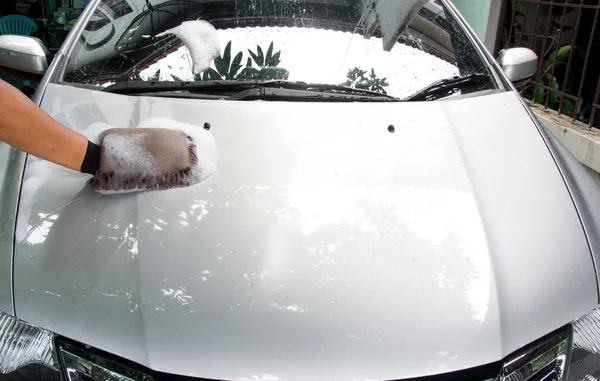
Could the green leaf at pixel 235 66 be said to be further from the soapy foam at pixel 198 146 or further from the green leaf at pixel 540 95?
the green leaf at pixel 540 95

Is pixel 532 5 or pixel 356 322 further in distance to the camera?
pixel 532 5

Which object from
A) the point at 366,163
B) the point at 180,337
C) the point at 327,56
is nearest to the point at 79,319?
the point at 180,337

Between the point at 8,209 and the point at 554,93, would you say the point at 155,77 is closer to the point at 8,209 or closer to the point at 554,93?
the point at 8,209

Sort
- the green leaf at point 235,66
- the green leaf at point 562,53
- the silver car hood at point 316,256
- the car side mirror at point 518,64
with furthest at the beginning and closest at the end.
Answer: the green leaf at point 562,53 → the car side mirror at point 518,64 → the green leaf at point 235,66 → the silver car hood at point 316,256

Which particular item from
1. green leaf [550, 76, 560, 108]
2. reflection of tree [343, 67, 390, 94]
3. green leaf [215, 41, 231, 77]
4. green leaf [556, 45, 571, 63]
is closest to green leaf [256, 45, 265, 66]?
green leaf [215, 41, 231, 77]

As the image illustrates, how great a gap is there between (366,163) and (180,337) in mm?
719

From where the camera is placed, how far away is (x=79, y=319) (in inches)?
49.8

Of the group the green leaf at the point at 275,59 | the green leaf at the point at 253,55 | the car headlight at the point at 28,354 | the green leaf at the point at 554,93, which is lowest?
the car headlight at the point at 28,354

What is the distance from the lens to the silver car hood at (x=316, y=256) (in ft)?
3.95

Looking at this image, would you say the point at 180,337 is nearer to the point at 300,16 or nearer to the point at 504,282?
the point at 504,282

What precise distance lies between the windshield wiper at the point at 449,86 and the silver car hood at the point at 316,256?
11.4 inches

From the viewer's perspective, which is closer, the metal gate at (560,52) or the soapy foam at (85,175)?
the soapy foam at (85,175)

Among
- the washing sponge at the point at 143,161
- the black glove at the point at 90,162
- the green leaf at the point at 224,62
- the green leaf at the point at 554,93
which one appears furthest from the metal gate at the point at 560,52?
the black glove at the point at 90,162

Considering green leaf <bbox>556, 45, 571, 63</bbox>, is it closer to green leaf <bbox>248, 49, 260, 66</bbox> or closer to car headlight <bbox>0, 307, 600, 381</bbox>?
green leaf <bbox>248, 49, 260, 66</bbox>
